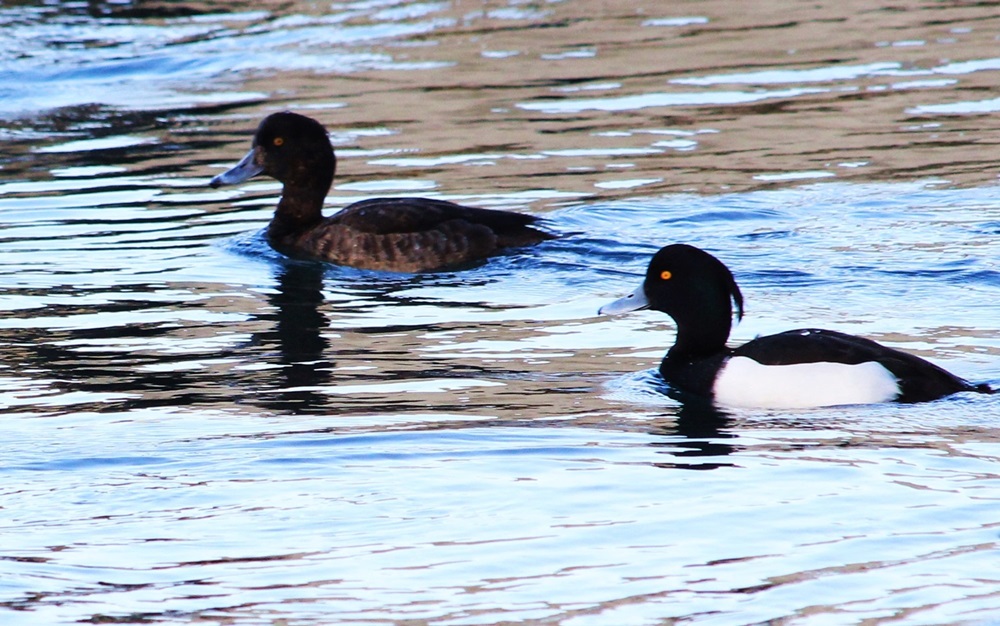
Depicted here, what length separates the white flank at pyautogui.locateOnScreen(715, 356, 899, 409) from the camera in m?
7.94

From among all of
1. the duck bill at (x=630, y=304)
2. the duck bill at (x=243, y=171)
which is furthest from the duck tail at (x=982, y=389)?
the duck bill at (x=243, y=171)

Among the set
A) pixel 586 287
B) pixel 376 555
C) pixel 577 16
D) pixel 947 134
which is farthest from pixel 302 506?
pixel 577 16

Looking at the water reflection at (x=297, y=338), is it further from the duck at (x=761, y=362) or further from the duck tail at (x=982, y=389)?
the duck tail at (x=982, y=389)

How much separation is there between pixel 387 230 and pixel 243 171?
175cm

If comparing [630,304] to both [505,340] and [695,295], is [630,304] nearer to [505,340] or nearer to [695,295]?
[695,295]

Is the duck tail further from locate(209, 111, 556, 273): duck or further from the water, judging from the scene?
locate(209, 111, 556, 273): duck

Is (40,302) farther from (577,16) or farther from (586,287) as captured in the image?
(577,16)

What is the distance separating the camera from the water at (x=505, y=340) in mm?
5766

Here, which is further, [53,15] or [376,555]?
[53,15]

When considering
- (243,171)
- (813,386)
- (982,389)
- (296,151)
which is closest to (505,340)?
(813,386)

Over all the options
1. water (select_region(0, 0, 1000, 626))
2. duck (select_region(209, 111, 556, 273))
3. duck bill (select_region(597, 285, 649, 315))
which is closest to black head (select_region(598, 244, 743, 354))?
duck bill (select_region(597, 285, 649, 315))

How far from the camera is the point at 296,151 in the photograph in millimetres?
12406

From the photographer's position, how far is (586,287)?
10.8 m

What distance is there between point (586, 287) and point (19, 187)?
20.3 feet
